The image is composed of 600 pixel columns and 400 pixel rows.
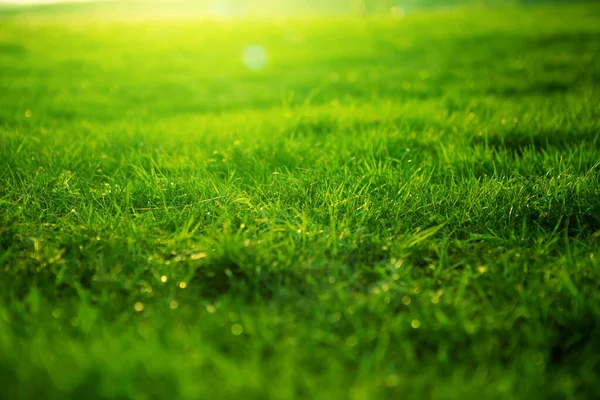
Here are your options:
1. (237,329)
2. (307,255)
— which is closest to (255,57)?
(307,255)

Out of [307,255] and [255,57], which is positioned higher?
[255,57]

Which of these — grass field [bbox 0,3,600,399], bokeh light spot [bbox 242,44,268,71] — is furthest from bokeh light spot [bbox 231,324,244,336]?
bokeh light spot [bbox 242,44,268,71]

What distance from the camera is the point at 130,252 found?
2.28 meters

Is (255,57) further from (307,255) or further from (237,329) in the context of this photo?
(237,329)

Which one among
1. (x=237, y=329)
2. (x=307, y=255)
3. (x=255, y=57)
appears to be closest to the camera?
(x=237, y=329)

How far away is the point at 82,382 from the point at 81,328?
14.1 inches

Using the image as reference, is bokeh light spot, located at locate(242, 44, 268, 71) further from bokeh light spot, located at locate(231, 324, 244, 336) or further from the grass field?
bokeh light spot, located at locate(231, 324, 244, 336)

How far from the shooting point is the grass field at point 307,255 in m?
1.52

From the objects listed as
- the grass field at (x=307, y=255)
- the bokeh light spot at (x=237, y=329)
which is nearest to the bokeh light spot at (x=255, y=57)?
the grass field at (x=307, y=255)

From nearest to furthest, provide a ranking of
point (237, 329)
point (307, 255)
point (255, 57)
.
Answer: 1. point (237, 329)
2. point (307, 255)
3. point (255, 57)

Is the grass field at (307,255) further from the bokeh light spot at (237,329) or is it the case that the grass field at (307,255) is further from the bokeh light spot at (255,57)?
the bokeh light spot at (255,57)

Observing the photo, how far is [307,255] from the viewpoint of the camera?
2.23 meters

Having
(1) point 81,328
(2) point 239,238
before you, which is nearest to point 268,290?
(2) point 239,238

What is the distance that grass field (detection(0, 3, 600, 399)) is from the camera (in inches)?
59.8
